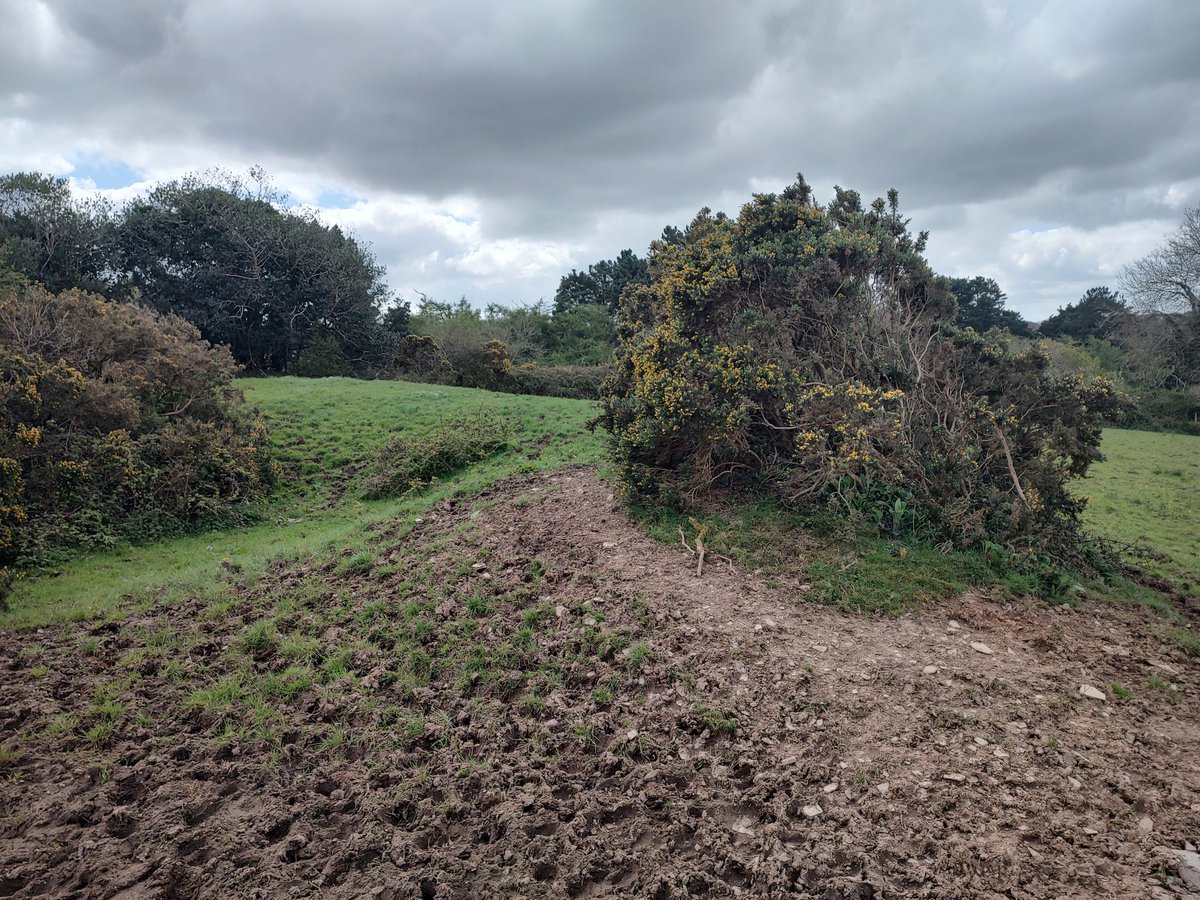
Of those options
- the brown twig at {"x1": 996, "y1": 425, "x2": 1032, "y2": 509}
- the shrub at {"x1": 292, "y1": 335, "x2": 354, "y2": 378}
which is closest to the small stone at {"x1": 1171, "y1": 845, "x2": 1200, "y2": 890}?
the brown twig at {"x1": 996, "y1": 425, "x2": 1032, "y2": 509}

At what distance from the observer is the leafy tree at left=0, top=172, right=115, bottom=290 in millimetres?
27469

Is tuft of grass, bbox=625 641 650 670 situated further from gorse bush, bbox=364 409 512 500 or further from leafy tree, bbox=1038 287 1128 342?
leafy tree, bbox=1038 287 1128 342

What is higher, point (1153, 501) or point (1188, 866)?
point (1153, 501)

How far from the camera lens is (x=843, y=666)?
555 cm

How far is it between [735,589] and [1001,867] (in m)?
3.78

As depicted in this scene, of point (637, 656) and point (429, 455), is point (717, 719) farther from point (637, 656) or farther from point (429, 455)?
point (429, 455)

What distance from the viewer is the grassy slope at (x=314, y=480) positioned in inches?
334

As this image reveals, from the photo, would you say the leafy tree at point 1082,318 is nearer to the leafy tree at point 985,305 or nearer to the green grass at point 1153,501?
the leafy tree at point 985,305

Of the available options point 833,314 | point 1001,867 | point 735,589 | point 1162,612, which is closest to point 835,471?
point 735,589

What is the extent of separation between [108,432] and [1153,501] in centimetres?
2001

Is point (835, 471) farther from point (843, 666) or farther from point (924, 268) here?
point (924, 268)

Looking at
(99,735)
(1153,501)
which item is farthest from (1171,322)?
(99,735)

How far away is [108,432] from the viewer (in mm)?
11375

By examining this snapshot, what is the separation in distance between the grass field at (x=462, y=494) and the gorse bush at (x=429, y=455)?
365 mm
